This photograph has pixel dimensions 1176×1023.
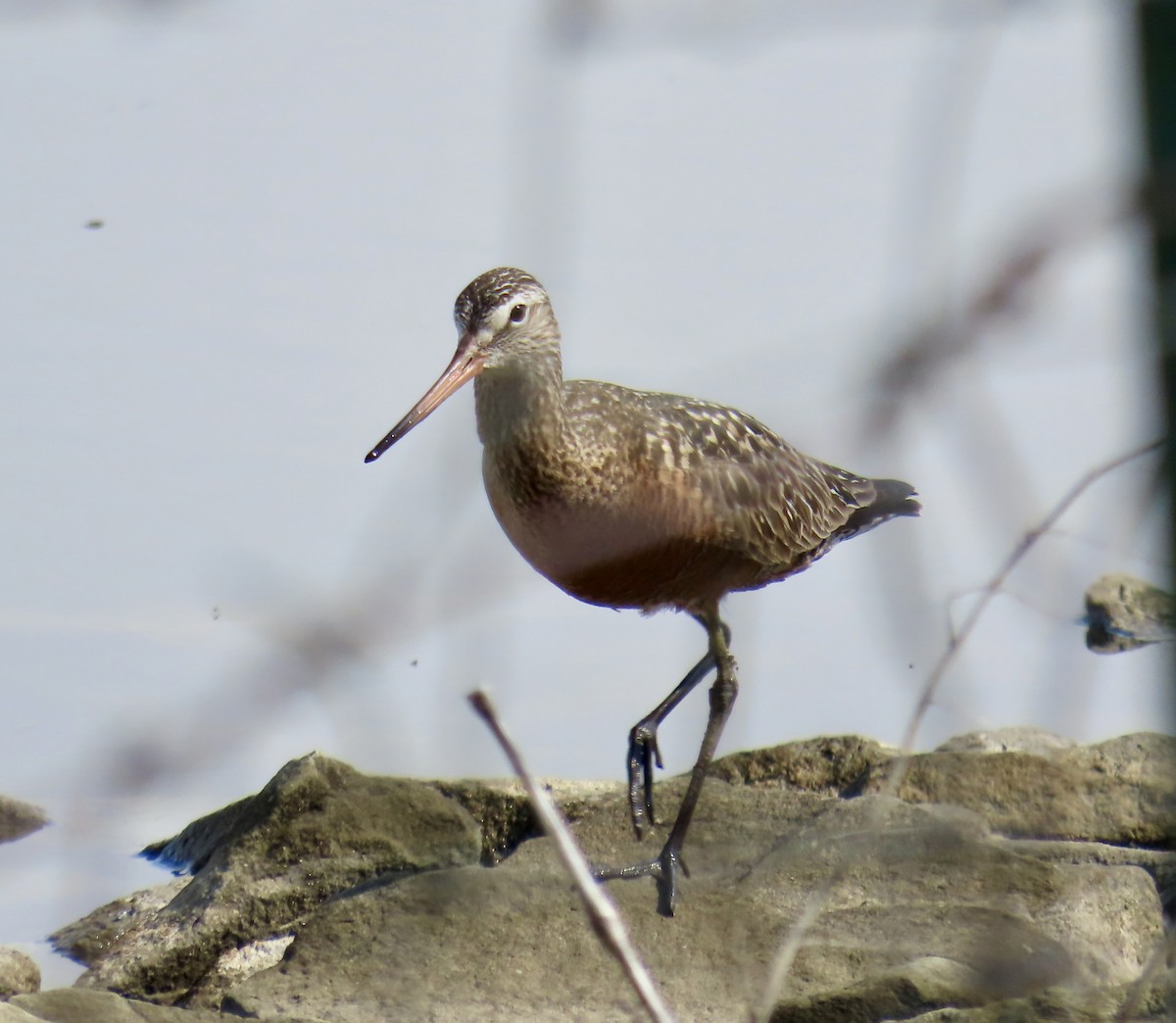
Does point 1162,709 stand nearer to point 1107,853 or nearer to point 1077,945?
point 1077,945

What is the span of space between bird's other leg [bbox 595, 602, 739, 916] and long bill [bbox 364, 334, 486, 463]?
142 centimetres

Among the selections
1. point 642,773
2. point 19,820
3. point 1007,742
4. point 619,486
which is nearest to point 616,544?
point 619,486

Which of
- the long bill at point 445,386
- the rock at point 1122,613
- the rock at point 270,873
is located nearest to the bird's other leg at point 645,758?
the rock at point 270,873

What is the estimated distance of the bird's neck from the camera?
5477mm

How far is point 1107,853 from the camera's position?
5.63 meters

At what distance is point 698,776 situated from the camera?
19.8 feet

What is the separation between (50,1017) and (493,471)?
86.8 inches

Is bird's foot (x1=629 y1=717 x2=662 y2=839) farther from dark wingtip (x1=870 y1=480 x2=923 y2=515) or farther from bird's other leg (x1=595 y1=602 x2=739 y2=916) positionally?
dark wingtip (x1=870 y1=480 x2=923 y2=515)

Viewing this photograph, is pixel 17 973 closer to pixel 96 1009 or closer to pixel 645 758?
pixel 96 1009

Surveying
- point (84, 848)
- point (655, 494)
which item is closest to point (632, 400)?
point (655, 494)

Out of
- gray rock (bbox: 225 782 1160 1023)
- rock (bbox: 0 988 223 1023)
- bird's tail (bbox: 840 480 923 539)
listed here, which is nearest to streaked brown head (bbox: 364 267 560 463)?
gray rock (bbox: 225 782 1160 1023)

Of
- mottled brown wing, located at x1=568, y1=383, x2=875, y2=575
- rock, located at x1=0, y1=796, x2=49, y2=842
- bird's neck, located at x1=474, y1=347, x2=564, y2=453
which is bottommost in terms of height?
rock, located at x1=0, y1=796, x2=49, y2=842

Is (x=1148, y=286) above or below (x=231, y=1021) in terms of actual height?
above

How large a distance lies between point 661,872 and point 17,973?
2.05 meters
